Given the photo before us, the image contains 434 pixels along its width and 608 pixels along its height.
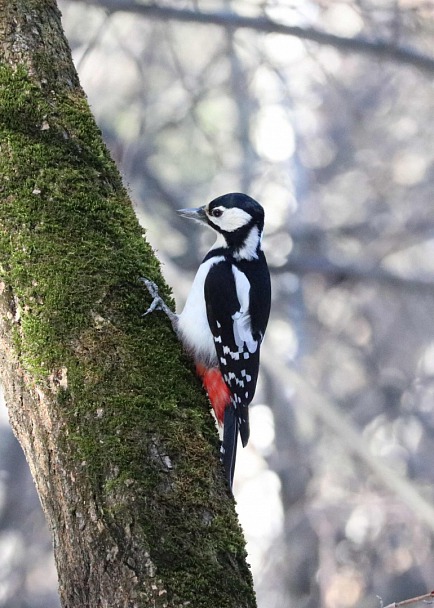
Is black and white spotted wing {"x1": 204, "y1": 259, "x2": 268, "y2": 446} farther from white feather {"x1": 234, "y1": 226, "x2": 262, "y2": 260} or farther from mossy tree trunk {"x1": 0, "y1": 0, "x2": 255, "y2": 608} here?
mossy tree trunk {"x1": 0, "y1": 0, "x2": 255, "y2": 608}

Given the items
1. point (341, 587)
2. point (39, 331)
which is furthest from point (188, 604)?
point (341, 587)

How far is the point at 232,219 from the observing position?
10.7 feet

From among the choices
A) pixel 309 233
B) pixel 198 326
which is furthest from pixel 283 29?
pixel 198 326

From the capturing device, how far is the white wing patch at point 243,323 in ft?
10.1

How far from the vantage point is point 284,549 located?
7355 mm

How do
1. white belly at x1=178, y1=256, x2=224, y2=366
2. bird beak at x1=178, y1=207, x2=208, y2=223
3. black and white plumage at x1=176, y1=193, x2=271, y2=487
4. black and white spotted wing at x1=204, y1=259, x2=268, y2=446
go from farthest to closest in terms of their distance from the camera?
1. bird beak at x1=178, y1=207, x2=208, y2=223
2. black and white spotted wing at x1=204, y1=259, x2=268, y2=446
3. black and white plumage at x1=176, y1=193, x2=271, y2=487
4. white belly at x1=178, y1=256, x2=224, y2=366

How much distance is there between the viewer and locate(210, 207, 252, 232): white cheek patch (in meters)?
3.24

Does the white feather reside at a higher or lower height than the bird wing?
higher

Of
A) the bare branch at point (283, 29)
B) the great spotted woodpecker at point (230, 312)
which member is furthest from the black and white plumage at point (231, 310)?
the bare branch at point (283, 29)

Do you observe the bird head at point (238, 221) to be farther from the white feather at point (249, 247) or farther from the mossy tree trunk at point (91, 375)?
the mossy tree trunk at point (91, 375)

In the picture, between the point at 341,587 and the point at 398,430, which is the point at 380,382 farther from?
the point at 341,587

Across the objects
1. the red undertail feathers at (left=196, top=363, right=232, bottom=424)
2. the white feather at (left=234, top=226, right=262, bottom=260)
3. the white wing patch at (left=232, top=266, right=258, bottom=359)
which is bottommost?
the red undertail feathers at (left=196, top=363, right=232, bottom=424)

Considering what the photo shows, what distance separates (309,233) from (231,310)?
4478mm

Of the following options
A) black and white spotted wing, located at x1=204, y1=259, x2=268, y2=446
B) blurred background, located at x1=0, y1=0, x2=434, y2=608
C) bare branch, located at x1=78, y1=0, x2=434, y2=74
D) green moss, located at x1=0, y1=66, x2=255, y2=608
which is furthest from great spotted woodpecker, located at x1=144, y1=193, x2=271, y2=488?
bare branch, located at x1=78, y1=0, x2=434, y2=74
